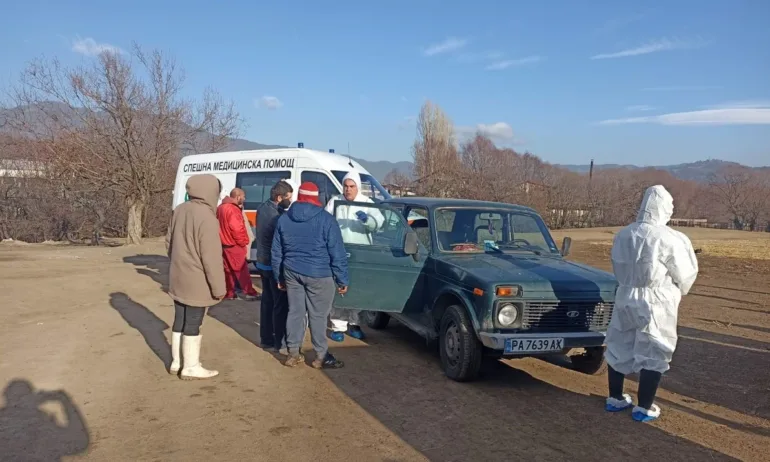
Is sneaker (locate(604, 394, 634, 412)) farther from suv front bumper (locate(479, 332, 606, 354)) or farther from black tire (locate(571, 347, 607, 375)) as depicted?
black tire (locate(571, 347, 607, 375))

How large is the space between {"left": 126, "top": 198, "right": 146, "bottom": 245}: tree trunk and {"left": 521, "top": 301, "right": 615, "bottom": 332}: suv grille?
1849cm

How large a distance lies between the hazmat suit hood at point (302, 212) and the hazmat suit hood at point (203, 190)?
0.77 metres

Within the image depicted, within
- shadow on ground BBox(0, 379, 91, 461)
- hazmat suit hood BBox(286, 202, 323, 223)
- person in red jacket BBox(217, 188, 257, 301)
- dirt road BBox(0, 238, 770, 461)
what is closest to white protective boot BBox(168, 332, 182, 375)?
dirt road BBox(0, 238, 770, 461)

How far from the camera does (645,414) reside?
16.2 feet

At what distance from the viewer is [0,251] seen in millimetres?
17562

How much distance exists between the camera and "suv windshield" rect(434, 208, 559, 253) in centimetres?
686

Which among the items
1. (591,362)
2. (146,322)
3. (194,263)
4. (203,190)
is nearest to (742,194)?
(591,362)

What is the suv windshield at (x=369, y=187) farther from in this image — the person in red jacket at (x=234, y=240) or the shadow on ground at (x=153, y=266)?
the shadow on ground at (x=153, y=266)

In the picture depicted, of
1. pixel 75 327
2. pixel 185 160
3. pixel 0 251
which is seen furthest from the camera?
pixel 0 251

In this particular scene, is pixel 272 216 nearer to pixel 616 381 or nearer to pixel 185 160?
pixel 616 381

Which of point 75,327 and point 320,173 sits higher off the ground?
point 320,173

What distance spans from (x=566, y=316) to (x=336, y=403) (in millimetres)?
2374

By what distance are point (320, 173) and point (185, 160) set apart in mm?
5009

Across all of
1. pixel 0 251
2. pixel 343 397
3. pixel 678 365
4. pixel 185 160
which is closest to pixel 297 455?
pixel 343 397
